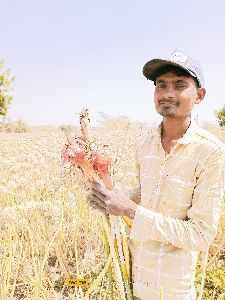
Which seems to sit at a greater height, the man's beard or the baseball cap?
the baseball cap

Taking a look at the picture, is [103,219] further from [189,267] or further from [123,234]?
[189,267]

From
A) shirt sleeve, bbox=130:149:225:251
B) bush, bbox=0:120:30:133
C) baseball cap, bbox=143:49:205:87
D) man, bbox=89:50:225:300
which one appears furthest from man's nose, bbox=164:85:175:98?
bush, bbox=0:120:30:133

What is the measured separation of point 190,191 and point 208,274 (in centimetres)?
213

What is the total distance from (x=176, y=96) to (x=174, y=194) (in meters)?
0.41

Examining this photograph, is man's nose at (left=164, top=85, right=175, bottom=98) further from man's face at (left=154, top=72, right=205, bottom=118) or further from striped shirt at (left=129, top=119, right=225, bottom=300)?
striped shirt at (left=129, top=119, right=225, bottom=300)

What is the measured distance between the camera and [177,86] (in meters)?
1.96

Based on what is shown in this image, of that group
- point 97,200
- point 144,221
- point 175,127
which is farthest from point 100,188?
point 175,127

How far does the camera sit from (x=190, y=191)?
1883 millimetres

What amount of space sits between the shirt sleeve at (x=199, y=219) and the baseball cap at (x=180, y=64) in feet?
1.16

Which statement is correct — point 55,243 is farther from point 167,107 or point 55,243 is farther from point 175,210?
point 167,107

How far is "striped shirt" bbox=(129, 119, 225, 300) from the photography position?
179 centimetres

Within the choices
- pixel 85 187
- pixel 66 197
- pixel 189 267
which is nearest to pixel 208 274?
pixel 66 197

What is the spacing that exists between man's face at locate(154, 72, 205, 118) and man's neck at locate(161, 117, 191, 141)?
4 centimetres

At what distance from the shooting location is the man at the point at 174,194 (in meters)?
1.80
